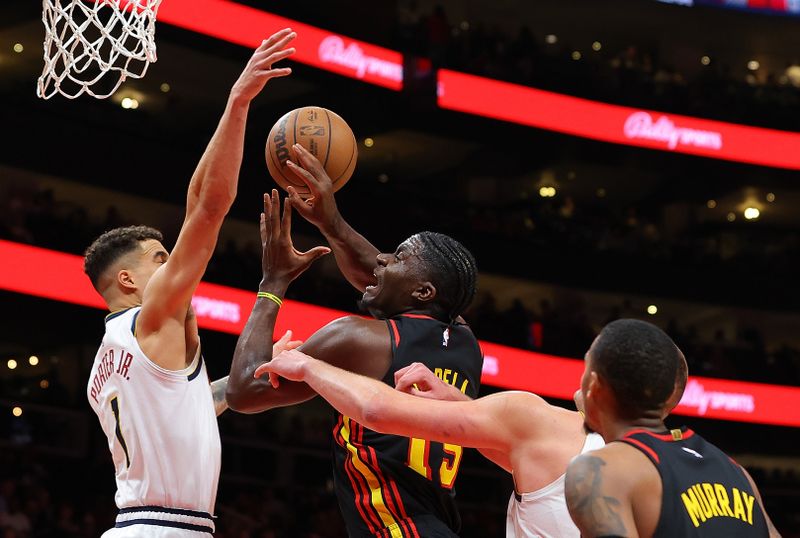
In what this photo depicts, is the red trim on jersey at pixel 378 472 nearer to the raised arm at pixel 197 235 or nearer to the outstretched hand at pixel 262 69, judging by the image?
the raised arm at pixel 197 235

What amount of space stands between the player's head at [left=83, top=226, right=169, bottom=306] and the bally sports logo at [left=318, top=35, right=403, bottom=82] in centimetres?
1277

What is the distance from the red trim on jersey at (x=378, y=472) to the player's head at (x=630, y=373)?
132cm

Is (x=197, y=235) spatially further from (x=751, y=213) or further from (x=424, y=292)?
(x=751, y=213)

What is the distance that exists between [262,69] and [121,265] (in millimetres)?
996

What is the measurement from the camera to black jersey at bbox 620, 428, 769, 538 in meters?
2.63

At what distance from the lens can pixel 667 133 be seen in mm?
20094

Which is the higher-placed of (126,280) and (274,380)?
(126,280)

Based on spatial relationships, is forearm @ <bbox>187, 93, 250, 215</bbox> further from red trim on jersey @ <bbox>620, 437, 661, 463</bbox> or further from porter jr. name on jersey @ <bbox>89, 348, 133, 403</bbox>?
red trim on jersey @ <bbox>620, 437, 661, 463</bbox>

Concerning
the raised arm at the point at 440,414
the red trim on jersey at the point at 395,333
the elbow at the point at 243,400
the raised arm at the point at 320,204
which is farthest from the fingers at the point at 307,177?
the raised arm at the point at 440,414

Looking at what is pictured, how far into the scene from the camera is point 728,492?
2748 millimetres

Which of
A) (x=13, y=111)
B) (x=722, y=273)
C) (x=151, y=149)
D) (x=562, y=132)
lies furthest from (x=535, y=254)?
(x=13, y=111)

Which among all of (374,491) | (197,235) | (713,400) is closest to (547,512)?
(374,491)

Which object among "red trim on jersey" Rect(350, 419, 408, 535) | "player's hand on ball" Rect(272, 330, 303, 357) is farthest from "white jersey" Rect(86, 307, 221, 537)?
"red trim on jersey" Rect(350, 419, 408, 535)

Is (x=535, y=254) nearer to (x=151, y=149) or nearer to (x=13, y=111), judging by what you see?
(x=151, y=149)
